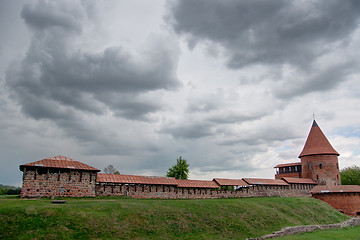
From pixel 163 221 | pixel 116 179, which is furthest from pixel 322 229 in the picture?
pixel 116 179

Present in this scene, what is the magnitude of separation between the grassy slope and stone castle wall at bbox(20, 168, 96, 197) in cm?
237

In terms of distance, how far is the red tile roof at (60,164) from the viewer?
20.4m

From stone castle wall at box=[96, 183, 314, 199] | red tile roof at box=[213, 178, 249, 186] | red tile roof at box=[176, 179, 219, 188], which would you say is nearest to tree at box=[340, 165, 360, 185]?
stone castle wall at box=[96, 183, 314, 199]

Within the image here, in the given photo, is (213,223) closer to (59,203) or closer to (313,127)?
(59,203)

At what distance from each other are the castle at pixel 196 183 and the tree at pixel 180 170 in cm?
980

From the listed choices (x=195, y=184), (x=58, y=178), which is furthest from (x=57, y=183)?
(x=195, y=184)

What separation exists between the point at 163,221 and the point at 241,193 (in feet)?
53.8

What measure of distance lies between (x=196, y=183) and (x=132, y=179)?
23.3 ft

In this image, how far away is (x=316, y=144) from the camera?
43.0 metres

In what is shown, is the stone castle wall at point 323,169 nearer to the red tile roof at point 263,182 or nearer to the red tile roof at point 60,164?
the red tile roof at point 263,182

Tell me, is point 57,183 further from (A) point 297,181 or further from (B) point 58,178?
(A) point 297,181

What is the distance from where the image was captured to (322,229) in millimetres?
23078

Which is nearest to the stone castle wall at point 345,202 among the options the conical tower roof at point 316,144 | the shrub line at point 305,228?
the shrub line at point 305,228

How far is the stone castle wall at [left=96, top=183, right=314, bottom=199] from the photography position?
22728 mm
